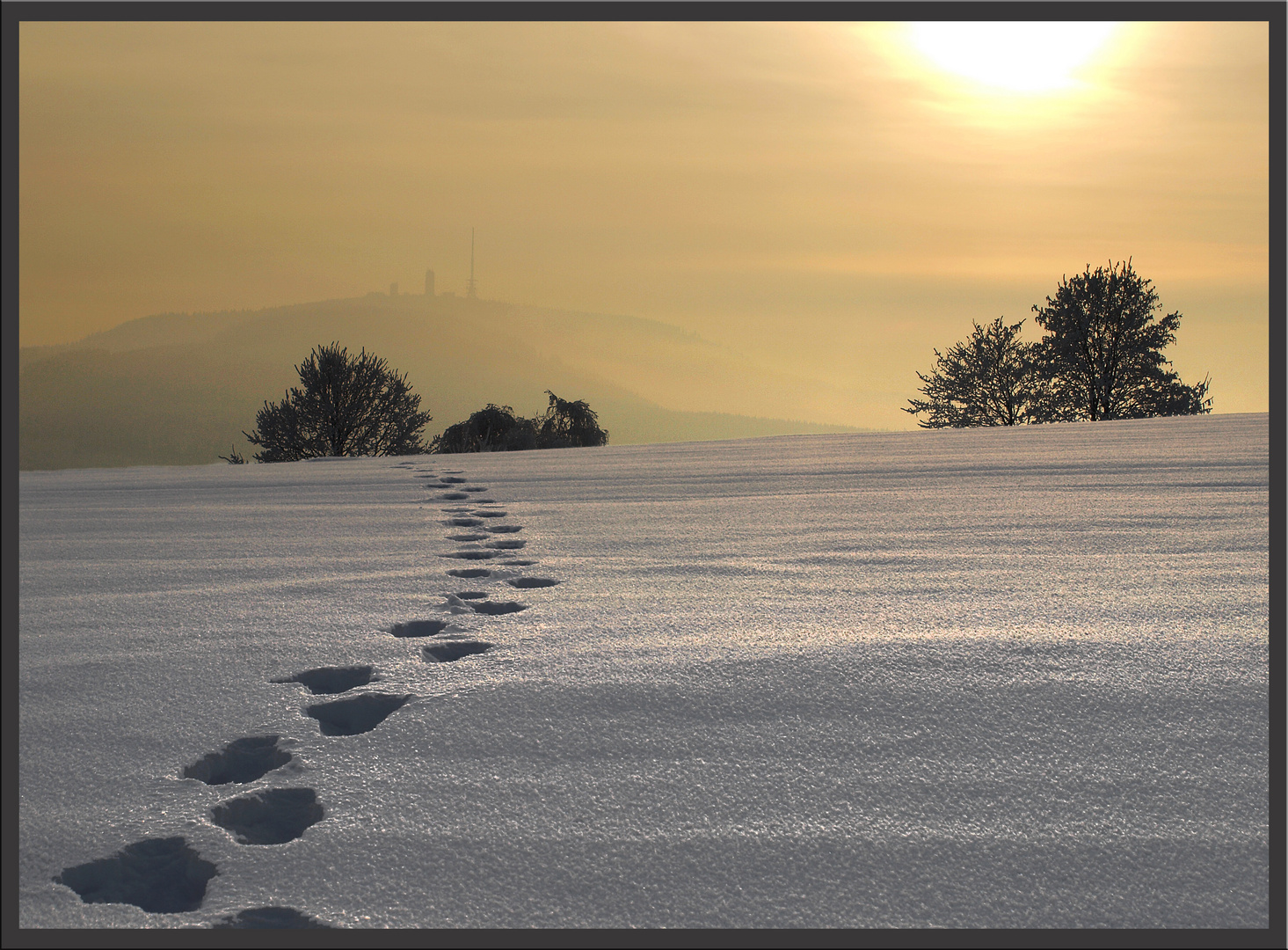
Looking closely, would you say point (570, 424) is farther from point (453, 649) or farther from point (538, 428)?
point (453, 649)

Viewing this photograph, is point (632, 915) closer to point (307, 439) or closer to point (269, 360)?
point (307, 439)

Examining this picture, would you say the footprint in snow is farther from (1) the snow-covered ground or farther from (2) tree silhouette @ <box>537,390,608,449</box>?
(2) tree silhouette @ <box>537,390,608,449</box>

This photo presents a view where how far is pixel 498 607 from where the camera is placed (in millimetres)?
1831

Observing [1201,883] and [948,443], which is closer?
[1201,883]

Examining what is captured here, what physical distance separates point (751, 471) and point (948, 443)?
1408mm

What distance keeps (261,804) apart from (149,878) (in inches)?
5.2

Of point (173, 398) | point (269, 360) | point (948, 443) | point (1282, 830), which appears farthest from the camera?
point (269, 360)

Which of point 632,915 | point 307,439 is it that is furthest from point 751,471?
point 307,439

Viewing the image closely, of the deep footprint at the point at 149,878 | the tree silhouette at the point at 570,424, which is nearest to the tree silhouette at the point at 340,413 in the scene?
the tree silhouette at the point at 570,424

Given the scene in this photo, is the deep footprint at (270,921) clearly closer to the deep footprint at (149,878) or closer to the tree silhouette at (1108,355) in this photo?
the deep footprint at (149,878)

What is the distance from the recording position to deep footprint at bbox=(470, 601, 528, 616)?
1.80 metres

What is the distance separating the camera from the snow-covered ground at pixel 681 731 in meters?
0.85

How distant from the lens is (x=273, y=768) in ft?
3.70

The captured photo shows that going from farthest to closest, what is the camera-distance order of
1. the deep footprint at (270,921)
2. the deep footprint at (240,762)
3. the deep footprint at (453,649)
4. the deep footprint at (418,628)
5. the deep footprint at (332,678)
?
the deep footprint at (418,628), the deep footprint at (453,649), the deep footprint at (332,678), the deep footprint at (240,762), the deep footprint at (270,921)
